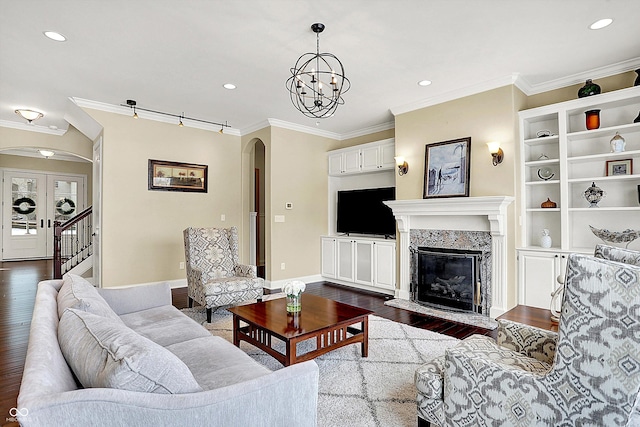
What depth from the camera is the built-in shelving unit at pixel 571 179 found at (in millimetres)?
3609

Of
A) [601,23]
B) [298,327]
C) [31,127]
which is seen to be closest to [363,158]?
[601,23]

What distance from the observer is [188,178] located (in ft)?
18.8

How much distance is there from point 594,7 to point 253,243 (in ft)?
18.3

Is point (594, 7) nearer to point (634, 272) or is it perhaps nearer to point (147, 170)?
point (634, 272)

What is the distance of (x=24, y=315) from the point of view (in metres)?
4.05

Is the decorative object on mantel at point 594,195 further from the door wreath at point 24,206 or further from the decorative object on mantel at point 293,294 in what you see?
the door wreath at point 24,206

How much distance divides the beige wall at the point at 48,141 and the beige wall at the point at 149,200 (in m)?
2.18

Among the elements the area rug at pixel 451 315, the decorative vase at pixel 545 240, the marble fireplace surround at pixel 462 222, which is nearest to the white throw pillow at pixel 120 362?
the area rug at pixel 451 315

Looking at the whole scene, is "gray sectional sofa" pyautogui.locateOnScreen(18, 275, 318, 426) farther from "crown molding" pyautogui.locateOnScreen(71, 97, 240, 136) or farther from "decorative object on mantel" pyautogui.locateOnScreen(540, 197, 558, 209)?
"crown molding" pyautogui.locateOnScreen(71, 97, 240, 136)

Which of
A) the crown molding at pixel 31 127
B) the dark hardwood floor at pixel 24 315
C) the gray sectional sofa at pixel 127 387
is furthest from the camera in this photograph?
the crown molding at pixel 31 127

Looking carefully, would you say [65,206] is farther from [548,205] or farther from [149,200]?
[548,205]

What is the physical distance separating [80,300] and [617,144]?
484 cm

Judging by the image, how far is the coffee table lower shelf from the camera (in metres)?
2.34

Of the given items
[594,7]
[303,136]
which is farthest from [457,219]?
[303,136]
